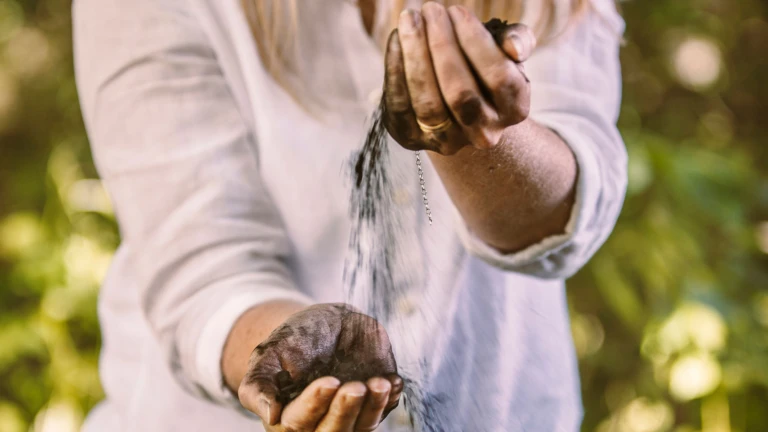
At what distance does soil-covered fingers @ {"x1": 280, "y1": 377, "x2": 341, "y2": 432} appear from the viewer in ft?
0.55

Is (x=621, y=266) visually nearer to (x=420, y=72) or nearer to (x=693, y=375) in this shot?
(x=693, y=375)

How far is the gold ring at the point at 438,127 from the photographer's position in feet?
0.56

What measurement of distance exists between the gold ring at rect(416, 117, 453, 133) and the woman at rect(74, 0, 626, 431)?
5 centimetres

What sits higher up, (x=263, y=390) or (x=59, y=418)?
(x=263, y=390)

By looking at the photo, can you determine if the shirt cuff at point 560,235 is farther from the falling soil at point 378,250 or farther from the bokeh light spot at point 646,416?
the bokeh light spot at point 646,416

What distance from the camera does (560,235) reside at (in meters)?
0.27

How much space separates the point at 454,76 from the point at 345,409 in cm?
9

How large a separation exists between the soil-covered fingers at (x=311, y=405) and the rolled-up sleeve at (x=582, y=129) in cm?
11

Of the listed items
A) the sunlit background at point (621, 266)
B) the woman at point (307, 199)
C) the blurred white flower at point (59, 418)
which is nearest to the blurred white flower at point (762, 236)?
the sunlit background at point (621, 266)

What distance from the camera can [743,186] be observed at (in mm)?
467

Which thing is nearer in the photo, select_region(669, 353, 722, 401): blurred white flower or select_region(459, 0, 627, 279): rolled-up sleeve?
select_region(459, 0, 627, 279): rolled-up sleeve

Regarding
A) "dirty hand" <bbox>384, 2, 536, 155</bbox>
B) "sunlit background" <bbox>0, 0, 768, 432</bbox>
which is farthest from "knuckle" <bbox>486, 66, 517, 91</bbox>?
"sunlit background" <bbox>0, 0, 768, 432</bbox>

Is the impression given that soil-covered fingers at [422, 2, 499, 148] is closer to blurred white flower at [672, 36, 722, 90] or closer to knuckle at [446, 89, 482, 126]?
knuckle at [446, 89, 482, 126]

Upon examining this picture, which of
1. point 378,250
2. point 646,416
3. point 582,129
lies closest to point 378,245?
point 378,250
